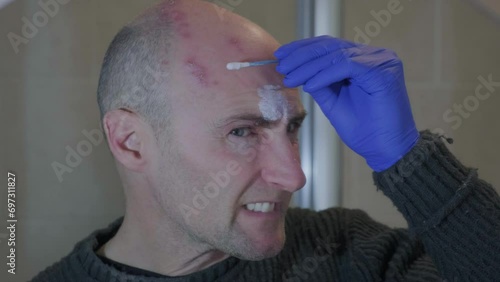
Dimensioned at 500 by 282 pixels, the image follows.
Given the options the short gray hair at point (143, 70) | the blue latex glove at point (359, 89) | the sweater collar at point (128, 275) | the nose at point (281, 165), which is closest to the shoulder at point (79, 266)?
the sweater collar at point (128, 275)

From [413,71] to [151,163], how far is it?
77 cm

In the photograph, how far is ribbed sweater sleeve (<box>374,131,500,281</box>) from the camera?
1096 mm

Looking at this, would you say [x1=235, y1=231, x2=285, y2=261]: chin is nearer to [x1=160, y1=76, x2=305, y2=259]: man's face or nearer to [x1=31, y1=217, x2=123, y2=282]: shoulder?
[x1=160, y1=76, x2=305, y2=259]: man's face

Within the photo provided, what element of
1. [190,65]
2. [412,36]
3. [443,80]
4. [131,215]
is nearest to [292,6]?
[412,36]

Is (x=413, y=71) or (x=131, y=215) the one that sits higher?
(x=413, y=71)

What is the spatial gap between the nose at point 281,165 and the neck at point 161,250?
0.20 metres

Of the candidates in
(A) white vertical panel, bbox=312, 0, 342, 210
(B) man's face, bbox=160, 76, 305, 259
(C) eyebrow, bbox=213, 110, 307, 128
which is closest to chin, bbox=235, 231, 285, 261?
(B) man's face, bbox=160, 76, 305, 259

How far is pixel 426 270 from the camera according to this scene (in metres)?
1.26

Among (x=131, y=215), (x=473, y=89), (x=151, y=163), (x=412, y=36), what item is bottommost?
(x=131, y=215)

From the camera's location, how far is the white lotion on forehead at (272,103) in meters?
1.15

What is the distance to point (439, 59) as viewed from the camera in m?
1.66

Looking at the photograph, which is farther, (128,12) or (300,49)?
(128,12)

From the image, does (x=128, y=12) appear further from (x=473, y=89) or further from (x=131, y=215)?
(x=473, y=89)

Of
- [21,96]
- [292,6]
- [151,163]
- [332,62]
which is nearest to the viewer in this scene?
[332,62]
